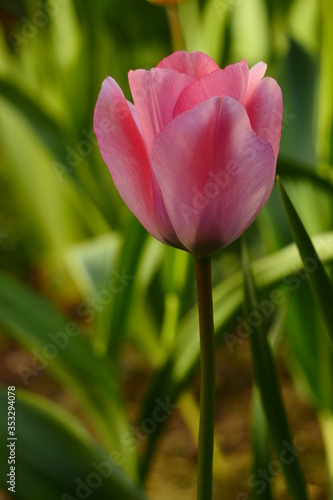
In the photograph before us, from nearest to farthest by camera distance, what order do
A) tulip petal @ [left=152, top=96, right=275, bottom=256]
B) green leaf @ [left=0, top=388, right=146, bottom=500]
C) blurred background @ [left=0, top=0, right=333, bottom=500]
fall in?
tulip petal @ [left=152, top=96, right=275, bottom=256] < green leaf @ [left=0, top=388, right=146, bottom=500] < blurred background @ [left=0, top=0, right=333, bottom=500]

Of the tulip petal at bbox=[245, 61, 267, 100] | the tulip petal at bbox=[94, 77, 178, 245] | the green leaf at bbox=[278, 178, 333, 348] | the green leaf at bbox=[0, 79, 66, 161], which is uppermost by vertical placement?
the green leaf at bbox=[0, 79, 66, 161]

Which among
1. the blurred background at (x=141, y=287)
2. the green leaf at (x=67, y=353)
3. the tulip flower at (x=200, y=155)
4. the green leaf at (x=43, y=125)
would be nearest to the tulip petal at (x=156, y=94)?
the tulip flower at (x=200, y=155)

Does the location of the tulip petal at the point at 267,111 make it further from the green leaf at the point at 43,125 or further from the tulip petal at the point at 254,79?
the green leaf at the point at 43,125

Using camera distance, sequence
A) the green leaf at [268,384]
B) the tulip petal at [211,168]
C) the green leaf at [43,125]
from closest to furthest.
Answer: the tulip petal at [211,168] → the green leaf at [268,384] → the green leaf at [43,125]

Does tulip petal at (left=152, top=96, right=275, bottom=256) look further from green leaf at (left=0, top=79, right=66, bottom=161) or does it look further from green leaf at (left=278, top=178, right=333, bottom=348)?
green leaf at (left=0, top=79, right=66, bottom=161)

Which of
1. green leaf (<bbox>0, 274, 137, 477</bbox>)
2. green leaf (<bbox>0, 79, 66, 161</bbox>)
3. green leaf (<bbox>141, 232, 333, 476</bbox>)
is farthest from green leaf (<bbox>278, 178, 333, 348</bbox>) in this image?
green leaf (<bbox>0, 79, 66, 161</bbox>)

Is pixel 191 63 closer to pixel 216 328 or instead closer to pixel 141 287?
pixel 216 328

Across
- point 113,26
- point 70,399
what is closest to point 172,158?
point 70,399

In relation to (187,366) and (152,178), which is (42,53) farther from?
(152,178)
